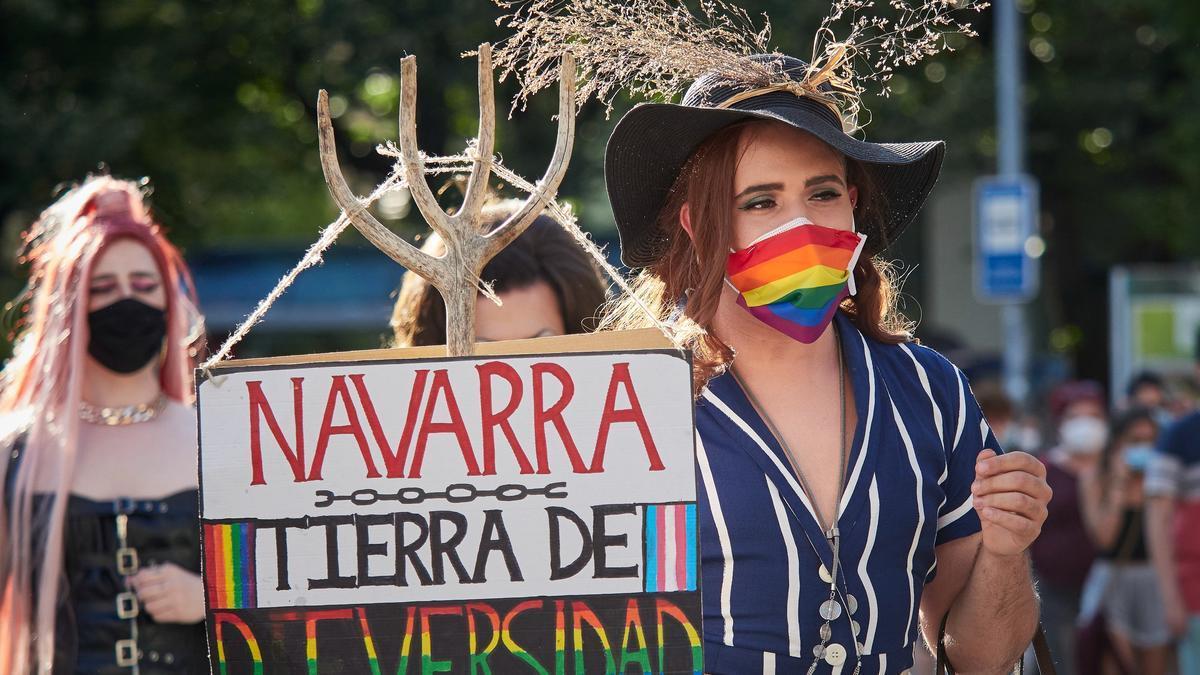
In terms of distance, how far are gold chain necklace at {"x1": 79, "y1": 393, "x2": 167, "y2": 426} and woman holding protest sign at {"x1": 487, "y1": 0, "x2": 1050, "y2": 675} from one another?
1479 millimetres

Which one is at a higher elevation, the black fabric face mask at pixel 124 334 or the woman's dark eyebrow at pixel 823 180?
the woman's dark eyebrow at pixel 823 180

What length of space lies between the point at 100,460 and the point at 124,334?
30cm

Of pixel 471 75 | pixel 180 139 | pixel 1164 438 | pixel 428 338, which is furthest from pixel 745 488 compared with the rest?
pixel 180 139

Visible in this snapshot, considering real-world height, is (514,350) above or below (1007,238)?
below

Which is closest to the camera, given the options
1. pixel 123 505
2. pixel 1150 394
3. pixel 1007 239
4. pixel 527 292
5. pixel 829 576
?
pixel 829 576

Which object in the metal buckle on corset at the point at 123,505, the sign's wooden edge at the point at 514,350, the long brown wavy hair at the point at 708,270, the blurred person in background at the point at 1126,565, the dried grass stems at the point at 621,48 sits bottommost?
the blurred person in background at the point at 1126,565

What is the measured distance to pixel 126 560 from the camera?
3391 mm

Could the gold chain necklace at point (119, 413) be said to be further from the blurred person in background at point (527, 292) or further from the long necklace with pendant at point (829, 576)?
the long necklace with pendant at point (829, 576)

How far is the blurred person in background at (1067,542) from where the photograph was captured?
7.85 meters

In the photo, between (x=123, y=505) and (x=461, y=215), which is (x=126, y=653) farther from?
(x=461, y=215)

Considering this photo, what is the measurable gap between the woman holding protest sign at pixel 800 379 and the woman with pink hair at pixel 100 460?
1386 mm

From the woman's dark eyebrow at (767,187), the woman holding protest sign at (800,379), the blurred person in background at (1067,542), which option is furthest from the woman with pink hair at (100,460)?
the blurred person in background at (1067,542)

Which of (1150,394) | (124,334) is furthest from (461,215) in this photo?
(1150,394)

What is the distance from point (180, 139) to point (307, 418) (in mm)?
14567
